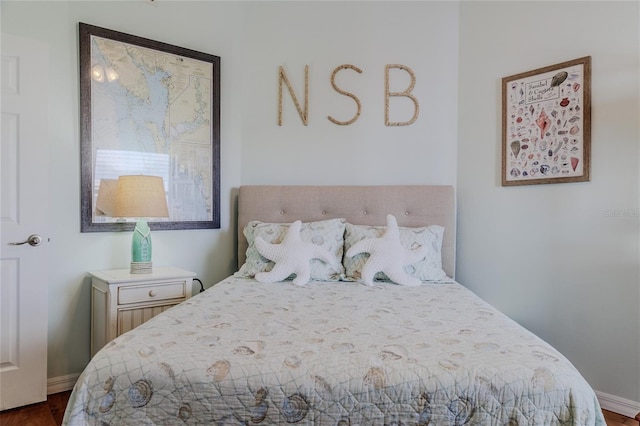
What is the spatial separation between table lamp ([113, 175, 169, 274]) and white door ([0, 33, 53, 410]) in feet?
1.28

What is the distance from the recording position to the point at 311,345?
130 centimetres

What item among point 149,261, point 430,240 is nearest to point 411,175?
point 430,240

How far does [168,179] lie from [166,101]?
20.6 inches

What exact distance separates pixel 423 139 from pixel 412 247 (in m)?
0.93

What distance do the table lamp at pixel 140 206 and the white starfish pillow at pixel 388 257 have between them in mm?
1196

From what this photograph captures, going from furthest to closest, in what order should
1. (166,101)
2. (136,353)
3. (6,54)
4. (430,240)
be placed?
(166,101) → (430,240) → (6,54) → (136,353)

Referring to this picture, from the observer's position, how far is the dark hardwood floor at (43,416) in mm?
2008

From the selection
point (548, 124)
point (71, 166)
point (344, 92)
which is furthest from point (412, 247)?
point (71, 166)

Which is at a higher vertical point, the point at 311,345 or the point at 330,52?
the point at 330,52

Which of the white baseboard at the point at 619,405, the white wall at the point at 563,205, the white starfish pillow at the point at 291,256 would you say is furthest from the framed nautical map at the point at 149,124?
the white baseboard at the point at 619,405

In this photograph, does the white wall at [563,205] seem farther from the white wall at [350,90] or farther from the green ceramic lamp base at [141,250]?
the green ceramic lamp base at [141,250]

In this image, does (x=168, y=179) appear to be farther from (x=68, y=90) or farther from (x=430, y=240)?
(x=430, y=240)

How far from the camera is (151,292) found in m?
2.30

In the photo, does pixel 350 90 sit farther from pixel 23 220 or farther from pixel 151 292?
pixel 23 220
